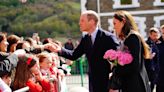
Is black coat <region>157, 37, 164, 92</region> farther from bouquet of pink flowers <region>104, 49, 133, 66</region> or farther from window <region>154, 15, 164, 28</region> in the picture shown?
window <region>154, 15, 164, 28</region>

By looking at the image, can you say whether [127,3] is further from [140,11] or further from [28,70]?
[28,70]

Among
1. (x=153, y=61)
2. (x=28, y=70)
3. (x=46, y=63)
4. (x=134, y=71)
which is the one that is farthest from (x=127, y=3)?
(x=28, y=70)

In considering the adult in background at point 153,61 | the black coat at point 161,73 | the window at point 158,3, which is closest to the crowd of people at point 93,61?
the black coat at point 161,73

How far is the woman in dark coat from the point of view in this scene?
5957mm

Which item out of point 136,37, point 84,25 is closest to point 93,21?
point 84,25

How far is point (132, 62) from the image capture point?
593 centimetres

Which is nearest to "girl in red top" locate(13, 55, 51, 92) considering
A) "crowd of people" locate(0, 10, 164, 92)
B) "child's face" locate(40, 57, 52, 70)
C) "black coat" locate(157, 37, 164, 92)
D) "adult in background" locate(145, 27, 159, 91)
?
"crowd of people" locate(0, 10, 164, 92)

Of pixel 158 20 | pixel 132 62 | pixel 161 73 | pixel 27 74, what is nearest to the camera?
pixel 27 74

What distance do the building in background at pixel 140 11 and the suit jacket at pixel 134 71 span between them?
22255 millimetres

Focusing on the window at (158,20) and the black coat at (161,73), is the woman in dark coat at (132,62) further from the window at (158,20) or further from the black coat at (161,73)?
the window at (158,20)

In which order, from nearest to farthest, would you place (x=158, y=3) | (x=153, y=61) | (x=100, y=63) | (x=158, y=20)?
(x=100, y=63)
(x=153, y=61)
(x=158, y=3)
(x=158, y=20)

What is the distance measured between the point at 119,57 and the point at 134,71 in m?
0.27

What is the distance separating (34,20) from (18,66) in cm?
2826

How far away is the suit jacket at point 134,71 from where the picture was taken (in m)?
5.95
